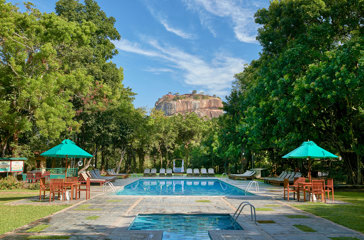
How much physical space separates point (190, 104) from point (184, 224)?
451 feet

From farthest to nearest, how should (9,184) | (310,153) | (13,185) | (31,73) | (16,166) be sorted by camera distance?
(31,73) < (16,166) < (13,185) < (9,184) < (310,153)

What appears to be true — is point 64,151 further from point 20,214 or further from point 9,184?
point 9,184

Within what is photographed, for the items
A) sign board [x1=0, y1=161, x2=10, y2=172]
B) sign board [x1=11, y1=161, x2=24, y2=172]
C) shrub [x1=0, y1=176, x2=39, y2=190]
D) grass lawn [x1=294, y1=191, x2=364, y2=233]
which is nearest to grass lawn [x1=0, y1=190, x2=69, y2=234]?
shrub [x1=0, y1=176, x2=39, y2=190]

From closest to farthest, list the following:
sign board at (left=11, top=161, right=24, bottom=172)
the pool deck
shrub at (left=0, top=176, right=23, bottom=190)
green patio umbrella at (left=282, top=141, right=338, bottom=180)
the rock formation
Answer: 1. the pool deck
2. green patio umbrella at (left=282, top=141, right=338, bottom=180)
3. shrub at (left=0, top=176, right=23, bottom=190)
4. sign board at (left=11, top=161, right=24, bottom=172)
5. the rock formation

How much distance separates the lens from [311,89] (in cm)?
1477

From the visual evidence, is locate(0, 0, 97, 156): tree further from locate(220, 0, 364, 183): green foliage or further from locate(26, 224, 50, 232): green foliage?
locate(220, 0, 364, 183): green foliage

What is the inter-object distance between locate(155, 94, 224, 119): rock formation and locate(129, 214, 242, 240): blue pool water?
424ft

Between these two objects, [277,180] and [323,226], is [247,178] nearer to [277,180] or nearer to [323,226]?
[277,180]

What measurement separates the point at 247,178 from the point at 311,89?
409 inches

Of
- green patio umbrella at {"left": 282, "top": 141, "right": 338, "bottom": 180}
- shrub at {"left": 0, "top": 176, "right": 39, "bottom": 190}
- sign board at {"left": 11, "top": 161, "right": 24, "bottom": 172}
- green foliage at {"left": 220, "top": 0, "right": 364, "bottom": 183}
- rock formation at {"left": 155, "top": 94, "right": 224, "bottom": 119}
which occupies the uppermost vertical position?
rock formation at {"left": 155, "top": 94, "right": 224, "bottom": 119}

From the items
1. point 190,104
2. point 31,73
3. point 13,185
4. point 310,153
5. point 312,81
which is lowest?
point 13,185

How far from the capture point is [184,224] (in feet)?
23.3

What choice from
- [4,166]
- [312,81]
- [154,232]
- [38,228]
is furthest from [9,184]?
[312,81]

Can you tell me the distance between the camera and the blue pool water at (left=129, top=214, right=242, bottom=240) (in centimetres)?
625
